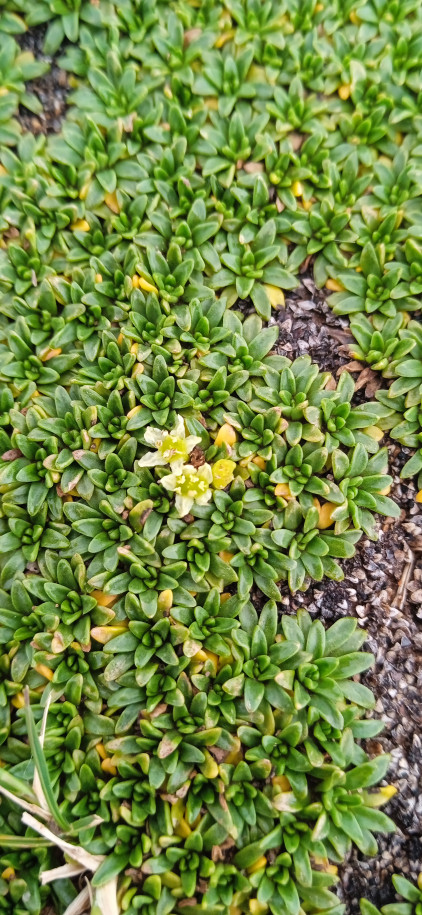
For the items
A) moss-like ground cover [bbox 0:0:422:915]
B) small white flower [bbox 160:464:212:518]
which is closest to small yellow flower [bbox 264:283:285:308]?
moss-like ground cover [bbox 0:0:422:915]

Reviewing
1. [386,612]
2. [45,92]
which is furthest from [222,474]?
[45,92]

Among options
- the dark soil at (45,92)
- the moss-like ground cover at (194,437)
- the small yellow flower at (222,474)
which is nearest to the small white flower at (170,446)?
the moss-like ground cover at (194,437)

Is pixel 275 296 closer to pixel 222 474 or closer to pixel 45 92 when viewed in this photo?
pixel 222 474

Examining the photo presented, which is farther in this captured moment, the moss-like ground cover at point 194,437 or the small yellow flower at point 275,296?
the small yellow flower at point 275,296

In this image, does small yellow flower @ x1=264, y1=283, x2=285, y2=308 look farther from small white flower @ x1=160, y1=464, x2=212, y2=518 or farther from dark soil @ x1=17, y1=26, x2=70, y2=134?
dark soil @ x1=17, y1=26, x2=70, y2=134

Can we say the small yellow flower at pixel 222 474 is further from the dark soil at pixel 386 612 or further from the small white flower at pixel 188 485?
the dark soil at pixel 386 612

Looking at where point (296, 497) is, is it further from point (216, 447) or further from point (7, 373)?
point (7, 373)
